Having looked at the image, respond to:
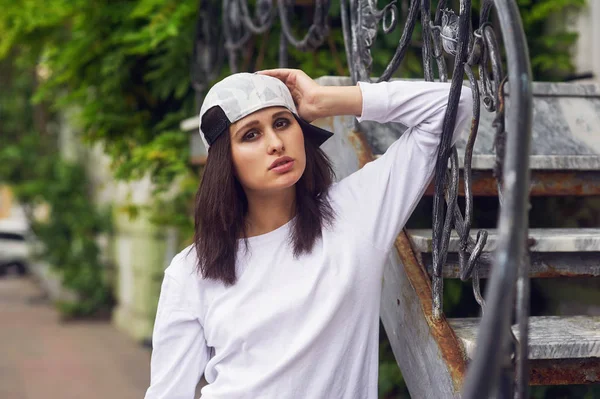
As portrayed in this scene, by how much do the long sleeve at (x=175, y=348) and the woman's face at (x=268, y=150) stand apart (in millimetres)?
423

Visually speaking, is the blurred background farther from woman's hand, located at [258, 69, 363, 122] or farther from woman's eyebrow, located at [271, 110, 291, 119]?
woman's eyebrow, located at [271, 110, 291, 119]

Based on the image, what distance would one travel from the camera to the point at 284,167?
7.88 ft

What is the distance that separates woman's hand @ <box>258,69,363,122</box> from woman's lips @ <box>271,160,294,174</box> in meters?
0.22

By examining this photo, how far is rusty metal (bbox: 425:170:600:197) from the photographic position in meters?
3.06

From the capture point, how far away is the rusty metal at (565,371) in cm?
227

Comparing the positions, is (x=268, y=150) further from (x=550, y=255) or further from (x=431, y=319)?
(x=550, y=255)

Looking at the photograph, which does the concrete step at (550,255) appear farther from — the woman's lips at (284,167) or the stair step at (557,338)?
the woman's lips at (284,167)

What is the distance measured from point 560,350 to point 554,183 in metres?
1.08

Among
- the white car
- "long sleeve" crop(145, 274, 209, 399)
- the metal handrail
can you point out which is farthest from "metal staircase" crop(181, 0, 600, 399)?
the white car

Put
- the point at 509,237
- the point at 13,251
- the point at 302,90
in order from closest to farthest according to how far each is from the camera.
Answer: the point at 509,237
the point at 302,90
the point at 13,251

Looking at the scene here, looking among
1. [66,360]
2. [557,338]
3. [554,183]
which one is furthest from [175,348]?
[66,360]

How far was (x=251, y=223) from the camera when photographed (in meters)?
2.58

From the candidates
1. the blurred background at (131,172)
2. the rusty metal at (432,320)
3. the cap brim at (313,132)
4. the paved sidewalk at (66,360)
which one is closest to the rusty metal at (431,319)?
the rusty metal at (432,320)

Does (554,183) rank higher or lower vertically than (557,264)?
higher
